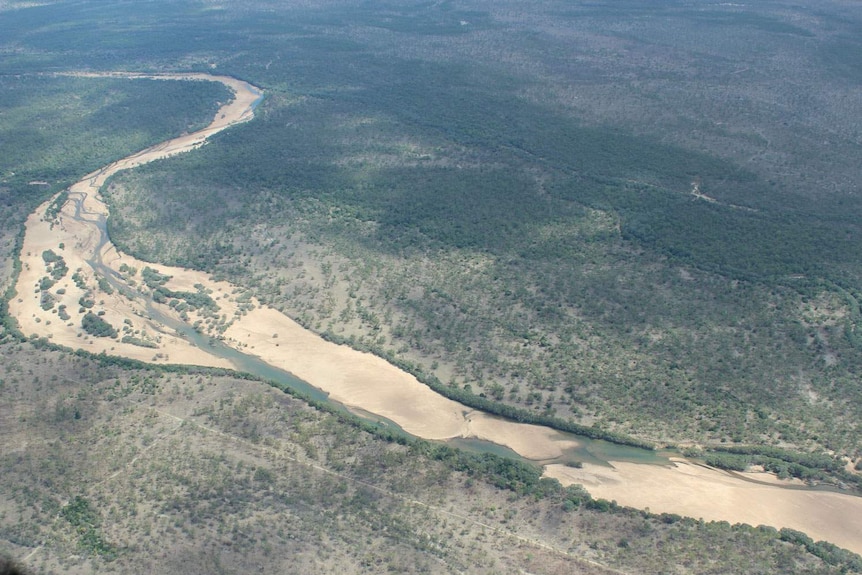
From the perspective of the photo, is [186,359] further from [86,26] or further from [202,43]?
[86,26]

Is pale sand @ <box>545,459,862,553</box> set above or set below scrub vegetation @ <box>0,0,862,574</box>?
below

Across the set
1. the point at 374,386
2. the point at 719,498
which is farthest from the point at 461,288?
the point at 719,498

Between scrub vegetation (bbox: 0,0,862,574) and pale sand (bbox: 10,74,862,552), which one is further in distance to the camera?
pale sand (bbox: 10,74,862,552)

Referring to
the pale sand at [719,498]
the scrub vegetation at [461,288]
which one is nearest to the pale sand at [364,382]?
the pale sand at [719,498]

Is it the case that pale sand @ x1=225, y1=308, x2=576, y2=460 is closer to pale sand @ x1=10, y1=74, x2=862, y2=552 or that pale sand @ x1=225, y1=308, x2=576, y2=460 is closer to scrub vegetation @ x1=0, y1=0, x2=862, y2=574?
pale sand @ x1=10, y1=74, x2=862, y2=552

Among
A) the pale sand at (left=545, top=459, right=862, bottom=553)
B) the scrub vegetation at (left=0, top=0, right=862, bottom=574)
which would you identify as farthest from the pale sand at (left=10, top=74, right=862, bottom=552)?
the scrub vegetation at (left=0, top=0, right=862, bottom=574)

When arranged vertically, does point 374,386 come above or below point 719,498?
above

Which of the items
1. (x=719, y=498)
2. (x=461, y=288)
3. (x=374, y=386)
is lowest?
(x=719, y=498)

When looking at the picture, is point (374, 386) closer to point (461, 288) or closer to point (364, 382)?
point (364, 382)
